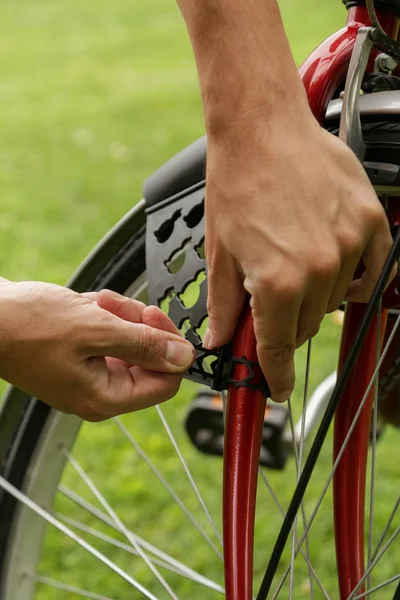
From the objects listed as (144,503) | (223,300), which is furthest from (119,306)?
(144,503)

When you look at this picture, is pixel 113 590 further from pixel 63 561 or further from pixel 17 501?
pixel 17 501

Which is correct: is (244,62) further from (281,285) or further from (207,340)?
(207,340)

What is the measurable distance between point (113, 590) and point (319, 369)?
104 cm

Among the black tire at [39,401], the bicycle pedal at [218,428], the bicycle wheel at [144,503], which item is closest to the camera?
the bicycle wheel at [144,503]

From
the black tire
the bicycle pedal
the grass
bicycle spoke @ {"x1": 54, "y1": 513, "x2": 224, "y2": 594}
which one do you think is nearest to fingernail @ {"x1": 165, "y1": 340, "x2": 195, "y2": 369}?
the black tire

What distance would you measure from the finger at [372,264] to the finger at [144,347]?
192 mm

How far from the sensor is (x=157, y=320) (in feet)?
3.36

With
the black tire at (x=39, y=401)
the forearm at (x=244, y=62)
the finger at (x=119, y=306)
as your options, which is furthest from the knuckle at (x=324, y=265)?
the black tire at (x=39, y=401)

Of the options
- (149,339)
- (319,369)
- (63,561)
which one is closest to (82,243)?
(319,369)

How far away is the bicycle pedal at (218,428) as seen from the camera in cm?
164

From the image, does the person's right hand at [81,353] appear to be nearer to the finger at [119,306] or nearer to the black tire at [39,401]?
the finger at [119,306]

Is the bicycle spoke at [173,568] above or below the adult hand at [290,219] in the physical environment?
below

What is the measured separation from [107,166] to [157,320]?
145 inches

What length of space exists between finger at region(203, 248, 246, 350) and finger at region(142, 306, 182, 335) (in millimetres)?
73
